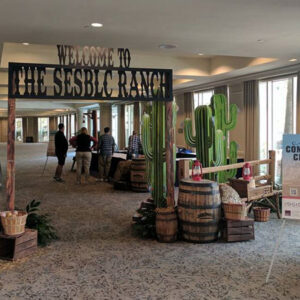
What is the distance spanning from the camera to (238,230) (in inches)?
189

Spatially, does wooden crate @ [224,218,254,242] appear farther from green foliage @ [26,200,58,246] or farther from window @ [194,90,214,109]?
window @ [194,90,214,109]

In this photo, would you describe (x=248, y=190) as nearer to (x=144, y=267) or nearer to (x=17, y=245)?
(x=144, y=267)

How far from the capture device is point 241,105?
10688 millimetres

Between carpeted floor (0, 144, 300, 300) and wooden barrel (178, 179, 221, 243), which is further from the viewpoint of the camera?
wooden barrel (178, 179, 221, 243)

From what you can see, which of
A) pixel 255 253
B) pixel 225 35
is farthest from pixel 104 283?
pixel 225 35

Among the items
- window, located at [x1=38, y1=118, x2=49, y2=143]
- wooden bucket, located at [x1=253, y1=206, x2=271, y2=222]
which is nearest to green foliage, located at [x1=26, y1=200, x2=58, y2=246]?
wooden bucket, located at [x1=253, y1=206, x2=271, y2=222]

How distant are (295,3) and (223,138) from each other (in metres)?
2.80

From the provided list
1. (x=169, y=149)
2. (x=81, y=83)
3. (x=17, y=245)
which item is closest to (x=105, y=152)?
(x=169, y=149)

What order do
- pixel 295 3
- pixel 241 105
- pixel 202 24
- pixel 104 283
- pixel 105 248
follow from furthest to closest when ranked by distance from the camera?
pixel 241 105 < pixel 202 24 < pixel 105 248 < pixel 295 3 < pixel 104 283

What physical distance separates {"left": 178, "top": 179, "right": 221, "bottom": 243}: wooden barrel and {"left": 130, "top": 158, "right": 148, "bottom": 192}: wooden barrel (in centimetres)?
367

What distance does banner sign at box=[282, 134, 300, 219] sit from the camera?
12.0ft

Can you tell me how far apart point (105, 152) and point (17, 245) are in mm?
5823

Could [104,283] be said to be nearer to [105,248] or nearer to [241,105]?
[105,248]

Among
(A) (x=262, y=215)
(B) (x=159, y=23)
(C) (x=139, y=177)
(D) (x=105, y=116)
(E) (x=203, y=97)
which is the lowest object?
(A) (x=262, y=215)
